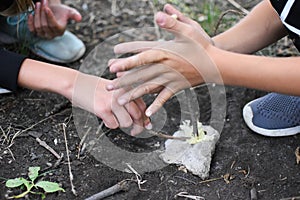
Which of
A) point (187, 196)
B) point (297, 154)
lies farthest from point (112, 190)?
point (297, 154)

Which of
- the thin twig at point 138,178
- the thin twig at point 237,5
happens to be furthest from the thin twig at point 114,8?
the thin twig at point 138,178

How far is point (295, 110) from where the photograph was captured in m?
1.70

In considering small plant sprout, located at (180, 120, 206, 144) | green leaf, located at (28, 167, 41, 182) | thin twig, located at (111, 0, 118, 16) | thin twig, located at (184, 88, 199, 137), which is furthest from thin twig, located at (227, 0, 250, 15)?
green leaf, located at (28, 167, 41, 182)

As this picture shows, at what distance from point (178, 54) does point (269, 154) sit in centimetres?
43

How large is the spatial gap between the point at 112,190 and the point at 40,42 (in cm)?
86

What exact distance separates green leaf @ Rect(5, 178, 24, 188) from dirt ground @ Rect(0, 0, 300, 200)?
0.05 feet

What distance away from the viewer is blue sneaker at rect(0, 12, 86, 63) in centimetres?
204

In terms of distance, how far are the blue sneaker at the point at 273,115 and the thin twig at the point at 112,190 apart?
479 mm

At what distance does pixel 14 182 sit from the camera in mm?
1440

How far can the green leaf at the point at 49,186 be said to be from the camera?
1424 mm

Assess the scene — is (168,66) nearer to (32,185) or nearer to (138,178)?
(138,178)

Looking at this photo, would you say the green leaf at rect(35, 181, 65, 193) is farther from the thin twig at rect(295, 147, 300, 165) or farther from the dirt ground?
the thin twig at rect(295, 147, 300, 165)

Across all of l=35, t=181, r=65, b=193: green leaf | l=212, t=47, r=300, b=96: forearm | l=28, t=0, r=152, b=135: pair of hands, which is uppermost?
l=212, t=47, r=300, b=96: forearm

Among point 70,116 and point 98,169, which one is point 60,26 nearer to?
point 70,116
